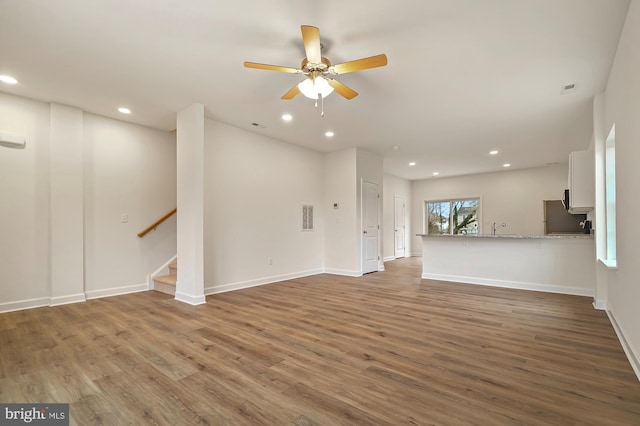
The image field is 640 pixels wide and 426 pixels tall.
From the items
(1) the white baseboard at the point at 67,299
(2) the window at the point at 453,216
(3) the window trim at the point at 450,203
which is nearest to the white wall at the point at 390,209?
(3) the window trim at the point at 450,203

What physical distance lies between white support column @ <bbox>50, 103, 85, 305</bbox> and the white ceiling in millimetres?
359

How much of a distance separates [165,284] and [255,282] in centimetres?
147

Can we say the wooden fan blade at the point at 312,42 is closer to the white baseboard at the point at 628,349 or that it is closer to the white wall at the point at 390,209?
the white baseboard at the point at 628,349

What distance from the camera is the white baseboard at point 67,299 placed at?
4.07 metres

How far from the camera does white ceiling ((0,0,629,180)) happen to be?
237 cm

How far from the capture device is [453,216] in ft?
33.6

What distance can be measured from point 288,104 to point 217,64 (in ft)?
4.08

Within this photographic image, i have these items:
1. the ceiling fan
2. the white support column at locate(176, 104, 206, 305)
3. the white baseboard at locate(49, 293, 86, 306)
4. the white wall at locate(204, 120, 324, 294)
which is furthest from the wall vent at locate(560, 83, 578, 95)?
the white baseboard at locate(49, 293, 86, 306)

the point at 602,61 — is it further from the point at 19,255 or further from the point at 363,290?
the point at 19,255

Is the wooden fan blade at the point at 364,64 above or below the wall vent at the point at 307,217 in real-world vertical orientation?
above

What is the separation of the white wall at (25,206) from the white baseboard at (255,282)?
2190mm

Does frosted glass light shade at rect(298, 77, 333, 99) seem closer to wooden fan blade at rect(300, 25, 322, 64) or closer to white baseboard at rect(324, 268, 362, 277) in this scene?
wooden fan blade at rect(300, 25, 322, 64)

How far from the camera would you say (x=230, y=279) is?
5059mm

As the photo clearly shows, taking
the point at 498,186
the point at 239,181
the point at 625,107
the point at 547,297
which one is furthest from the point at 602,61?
the point at 498,186
